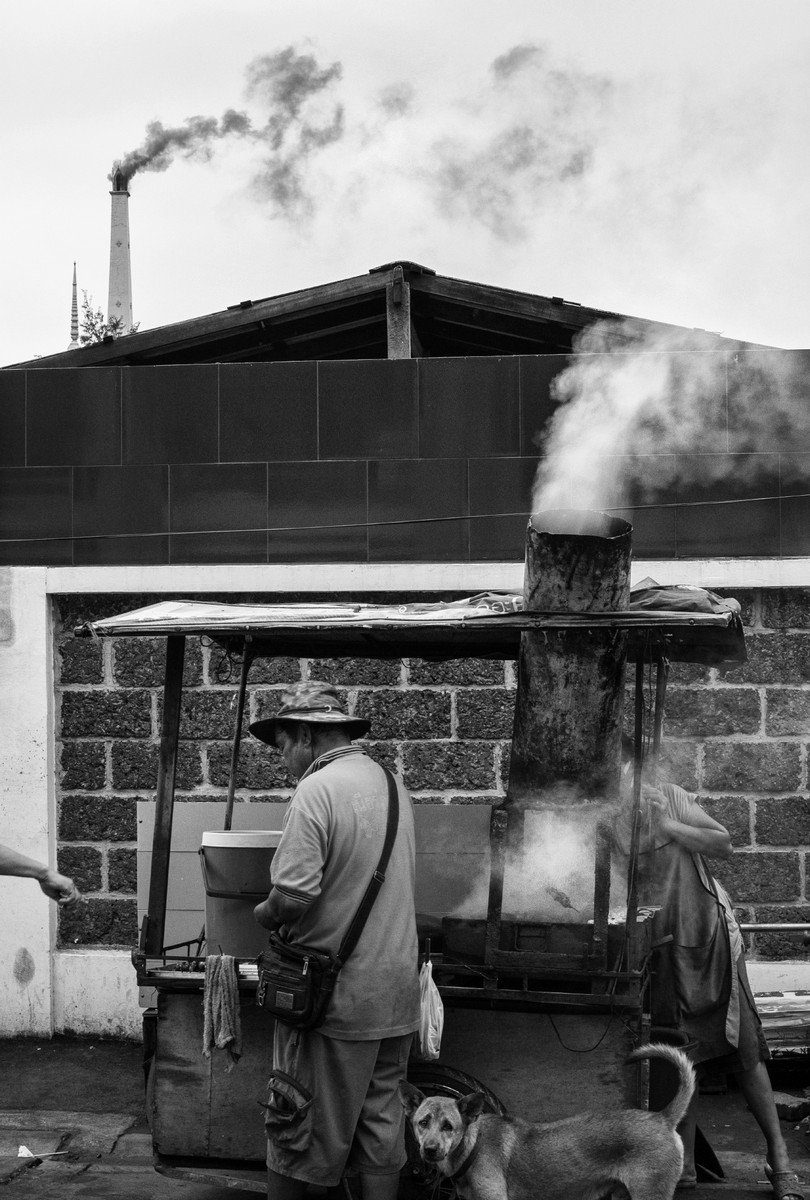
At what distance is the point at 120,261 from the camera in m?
33.4

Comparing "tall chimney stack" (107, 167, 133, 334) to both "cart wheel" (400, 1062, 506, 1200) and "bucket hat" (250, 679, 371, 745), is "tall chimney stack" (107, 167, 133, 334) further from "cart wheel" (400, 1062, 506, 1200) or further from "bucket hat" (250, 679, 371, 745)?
"cart wheel" (400, 1062, 506, 1200)

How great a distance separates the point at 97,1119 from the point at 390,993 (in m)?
2.89

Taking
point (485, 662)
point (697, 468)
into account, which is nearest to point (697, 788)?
point (485, 662)

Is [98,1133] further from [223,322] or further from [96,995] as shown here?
[223,322]

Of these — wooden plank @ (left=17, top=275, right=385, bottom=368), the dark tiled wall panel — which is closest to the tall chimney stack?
wooden plank @ (left=17, top=275, right=385, bottom=368)

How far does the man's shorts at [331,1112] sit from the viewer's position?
4395 millimetres

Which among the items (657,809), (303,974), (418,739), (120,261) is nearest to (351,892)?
(303,974)

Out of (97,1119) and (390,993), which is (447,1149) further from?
(97,1119)

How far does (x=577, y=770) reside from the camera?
5121 millimetres

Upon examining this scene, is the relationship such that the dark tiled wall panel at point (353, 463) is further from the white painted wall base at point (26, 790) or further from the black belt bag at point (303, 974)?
the black belt bag at point (303, 974)

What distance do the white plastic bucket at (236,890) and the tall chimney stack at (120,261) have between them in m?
30.0

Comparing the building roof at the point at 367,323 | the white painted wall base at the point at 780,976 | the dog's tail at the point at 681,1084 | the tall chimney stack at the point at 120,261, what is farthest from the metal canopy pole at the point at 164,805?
the tall chimney stack at the point at 120,261

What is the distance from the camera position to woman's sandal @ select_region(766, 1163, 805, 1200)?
5234 millimetres

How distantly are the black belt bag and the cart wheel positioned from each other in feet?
2.54
